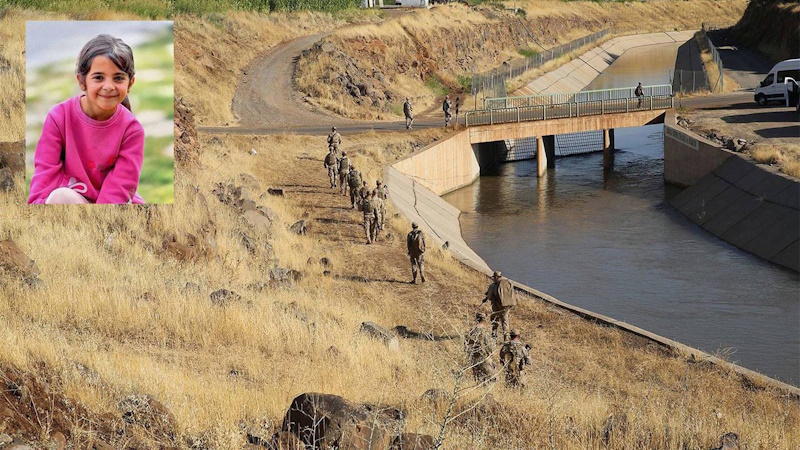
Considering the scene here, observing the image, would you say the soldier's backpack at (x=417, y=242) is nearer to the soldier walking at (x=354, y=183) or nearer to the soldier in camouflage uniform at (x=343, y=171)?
the soldier walking at (x=354, y=183)

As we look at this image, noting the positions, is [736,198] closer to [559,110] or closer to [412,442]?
[559,110]

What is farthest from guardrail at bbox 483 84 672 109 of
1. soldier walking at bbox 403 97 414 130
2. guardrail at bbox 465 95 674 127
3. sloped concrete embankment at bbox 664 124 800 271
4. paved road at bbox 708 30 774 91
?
paved road at bbox 708 30 774 91

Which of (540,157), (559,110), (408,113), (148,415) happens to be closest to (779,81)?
(559,110)

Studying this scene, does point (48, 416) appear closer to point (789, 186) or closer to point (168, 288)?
point (168, 288)

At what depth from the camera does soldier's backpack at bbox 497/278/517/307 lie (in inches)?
685

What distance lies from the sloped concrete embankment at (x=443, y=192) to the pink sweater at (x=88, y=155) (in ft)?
34.0

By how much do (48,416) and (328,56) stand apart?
50.7 m

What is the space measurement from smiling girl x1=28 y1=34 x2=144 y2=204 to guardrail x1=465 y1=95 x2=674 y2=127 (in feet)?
108

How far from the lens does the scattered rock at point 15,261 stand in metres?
15.5

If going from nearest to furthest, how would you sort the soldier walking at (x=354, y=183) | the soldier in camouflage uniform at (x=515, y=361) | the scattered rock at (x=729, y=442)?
the scattered rock at (x=729, y=442) → the soldier in camouflage uniform at (x=515, y=361) → the soldier walking at (x=354, y=183)

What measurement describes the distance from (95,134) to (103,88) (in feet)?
2.39

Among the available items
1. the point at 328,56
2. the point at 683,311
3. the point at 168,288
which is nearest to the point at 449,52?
the point at 328,56

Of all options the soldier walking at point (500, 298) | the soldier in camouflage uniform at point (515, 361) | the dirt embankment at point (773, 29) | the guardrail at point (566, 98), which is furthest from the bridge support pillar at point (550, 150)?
the soldier in camouflage uniform at point (515, 361)

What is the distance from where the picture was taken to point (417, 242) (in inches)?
886
